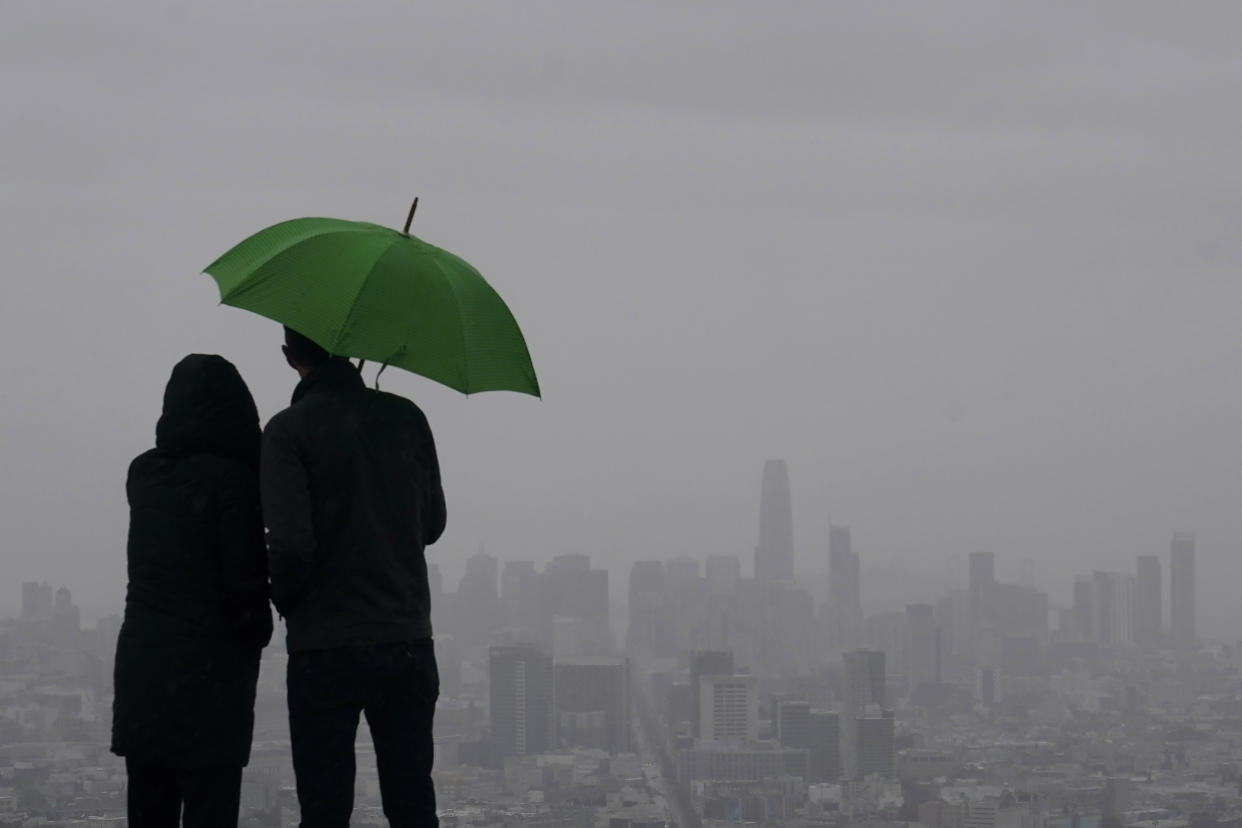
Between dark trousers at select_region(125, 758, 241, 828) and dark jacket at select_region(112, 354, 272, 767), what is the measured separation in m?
0.06

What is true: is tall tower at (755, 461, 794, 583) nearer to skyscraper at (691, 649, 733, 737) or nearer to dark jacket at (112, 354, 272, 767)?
skyscraper at (691, 649, 733, 737)

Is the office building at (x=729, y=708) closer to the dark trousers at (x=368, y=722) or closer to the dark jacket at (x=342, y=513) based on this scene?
the dark trousers at (x=368, y=722)

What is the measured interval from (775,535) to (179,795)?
361 feet

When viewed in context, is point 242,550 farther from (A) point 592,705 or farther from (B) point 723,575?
(B) point 723,575

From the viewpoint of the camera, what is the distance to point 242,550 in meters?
4.33

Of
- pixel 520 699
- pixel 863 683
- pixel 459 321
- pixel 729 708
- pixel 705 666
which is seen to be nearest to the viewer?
pixel 459 321

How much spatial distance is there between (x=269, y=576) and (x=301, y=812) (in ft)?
2.10

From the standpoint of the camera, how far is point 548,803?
40.4 metres

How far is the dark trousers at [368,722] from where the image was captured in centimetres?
430

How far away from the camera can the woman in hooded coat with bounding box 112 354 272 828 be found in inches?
171

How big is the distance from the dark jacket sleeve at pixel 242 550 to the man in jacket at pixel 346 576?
0.10 metres

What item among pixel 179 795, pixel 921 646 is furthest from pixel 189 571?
pixel 921 646

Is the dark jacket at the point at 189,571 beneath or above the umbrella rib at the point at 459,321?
beneath

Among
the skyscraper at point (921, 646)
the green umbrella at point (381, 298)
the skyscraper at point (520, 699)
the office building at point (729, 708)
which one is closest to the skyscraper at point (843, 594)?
the skyscraper at point (921, 646)
